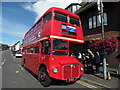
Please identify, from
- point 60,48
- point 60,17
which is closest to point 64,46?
point 60,48

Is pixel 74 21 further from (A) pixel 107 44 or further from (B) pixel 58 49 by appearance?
(A) pixel 107 44

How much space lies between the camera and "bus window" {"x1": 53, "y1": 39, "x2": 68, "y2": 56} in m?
5.59

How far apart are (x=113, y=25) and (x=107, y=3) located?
8.81 feet

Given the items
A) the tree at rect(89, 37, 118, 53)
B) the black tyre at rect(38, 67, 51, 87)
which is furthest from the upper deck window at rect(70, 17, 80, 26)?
the black tyre at rect(38, 67, 51, 87)

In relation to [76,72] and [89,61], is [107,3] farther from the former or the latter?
[76,72]

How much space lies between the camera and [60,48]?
5852 millimetres

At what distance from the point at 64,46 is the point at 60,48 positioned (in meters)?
0.32

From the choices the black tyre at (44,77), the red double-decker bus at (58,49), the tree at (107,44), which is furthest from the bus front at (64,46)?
the tree at (107,44)

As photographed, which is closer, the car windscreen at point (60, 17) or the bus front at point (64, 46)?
the bus front at point (64, 46)

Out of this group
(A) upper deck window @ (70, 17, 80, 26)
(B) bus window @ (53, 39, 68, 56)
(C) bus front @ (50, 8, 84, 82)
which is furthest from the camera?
(A) upper deck window @ (70, 17, 80, 26)

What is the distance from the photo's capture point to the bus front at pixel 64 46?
5.21 meters

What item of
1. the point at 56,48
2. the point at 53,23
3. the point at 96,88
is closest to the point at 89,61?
the point at 96,88

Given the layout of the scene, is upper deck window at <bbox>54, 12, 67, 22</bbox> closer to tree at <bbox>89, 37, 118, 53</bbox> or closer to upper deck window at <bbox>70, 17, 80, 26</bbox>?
upper deck window at <bbox>70, 17, 80, 26</bbox>

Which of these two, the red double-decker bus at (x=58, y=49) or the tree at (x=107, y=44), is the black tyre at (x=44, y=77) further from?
the tree at (x=107, y=44)
